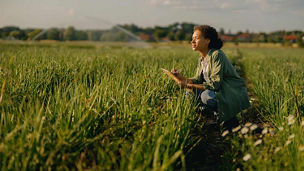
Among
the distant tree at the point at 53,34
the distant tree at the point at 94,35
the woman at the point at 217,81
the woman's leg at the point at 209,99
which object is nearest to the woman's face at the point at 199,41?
the woman at the point at 217,81

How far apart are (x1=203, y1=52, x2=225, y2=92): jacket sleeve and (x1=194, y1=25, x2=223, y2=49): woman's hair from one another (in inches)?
8.5

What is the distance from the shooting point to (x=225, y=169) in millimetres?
1938

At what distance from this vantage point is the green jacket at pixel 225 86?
2.95 m

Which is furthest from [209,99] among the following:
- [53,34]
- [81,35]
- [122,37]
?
[122,37]

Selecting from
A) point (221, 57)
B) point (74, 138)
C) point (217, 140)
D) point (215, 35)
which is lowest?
point (217, 140)

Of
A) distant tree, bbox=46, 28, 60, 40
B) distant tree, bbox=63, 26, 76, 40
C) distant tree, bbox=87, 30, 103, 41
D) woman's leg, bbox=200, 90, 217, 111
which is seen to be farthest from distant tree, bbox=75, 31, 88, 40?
woman's leg, bbox=200, 90, 217, 111

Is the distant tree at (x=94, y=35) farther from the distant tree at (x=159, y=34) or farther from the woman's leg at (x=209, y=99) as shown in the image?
the distant tree at (x=159, y=34)

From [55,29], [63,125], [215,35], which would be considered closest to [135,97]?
[63,125]

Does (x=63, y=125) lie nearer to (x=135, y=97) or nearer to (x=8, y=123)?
(x=8, y=123)

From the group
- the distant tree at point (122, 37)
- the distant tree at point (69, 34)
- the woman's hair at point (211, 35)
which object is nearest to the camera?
the woman's hair at point (211, 35)

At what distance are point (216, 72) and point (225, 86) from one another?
0.24m

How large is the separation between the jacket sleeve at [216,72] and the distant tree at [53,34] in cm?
3987

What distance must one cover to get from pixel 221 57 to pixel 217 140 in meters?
0.98

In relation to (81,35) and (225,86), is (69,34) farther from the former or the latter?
(225,86)
